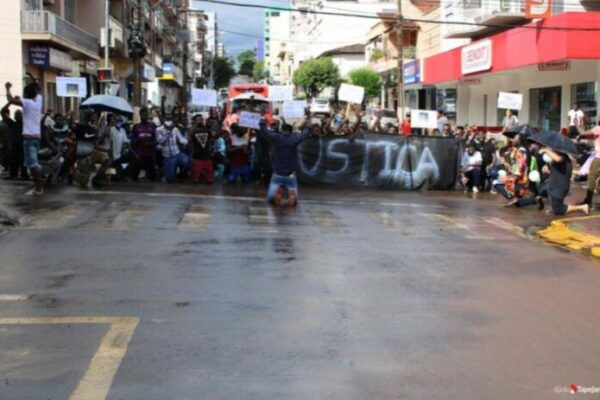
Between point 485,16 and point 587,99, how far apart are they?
8.72 m

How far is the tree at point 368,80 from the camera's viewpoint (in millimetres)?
61938

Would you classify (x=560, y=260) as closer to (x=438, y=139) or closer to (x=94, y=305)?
(x=94, y=305)

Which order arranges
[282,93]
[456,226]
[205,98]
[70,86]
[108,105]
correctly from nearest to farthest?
1. [456,226]
2. [108,105]
3. [205,98]
4. [282,93]
5. [70,86]

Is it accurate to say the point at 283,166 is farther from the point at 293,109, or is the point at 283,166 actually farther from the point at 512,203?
the point at 293,109

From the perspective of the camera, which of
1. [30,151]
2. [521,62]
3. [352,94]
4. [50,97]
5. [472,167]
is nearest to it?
[30,151]

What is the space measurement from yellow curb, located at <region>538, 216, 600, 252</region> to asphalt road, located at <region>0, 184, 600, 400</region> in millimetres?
489

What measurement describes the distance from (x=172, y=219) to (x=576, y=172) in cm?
1483

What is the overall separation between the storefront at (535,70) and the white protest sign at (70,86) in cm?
1531

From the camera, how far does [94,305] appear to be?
704 cm

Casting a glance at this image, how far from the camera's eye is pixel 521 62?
29.2 m

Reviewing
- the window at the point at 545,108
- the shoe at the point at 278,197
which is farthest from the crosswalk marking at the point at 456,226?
the window at the point at 545,108

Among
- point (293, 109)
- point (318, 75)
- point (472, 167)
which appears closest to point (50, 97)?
point (293, 109)

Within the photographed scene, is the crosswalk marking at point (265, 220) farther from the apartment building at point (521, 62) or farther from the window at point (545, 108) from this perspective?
the window at point (545, 108)

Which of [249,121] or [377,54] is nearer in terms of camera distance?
[249,121]
